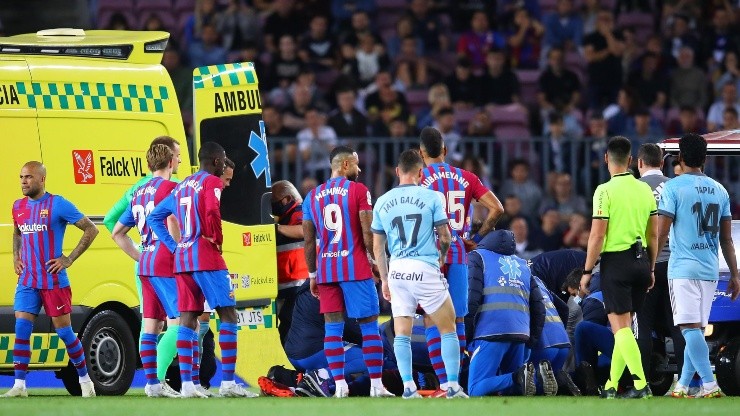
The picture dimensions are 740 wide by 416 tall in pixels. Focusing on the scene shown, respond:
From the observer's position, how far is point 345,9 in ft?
81.7

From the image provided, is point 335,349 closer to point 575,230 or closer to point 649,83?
point 575,230

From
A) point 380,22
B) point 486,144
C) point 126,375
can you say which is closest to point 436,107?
point 486,144

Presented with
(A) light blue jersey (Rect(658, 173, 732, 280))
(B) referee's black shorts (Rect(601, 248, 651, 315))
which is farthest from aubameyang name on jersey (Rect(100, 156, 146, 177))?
(A) light blue jersey (Rect(658, 173, 732, 280))

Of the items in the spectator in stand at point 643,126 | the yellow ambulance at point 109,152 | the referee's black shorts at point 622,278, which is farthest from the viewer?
the spectator in stand at point 643,126

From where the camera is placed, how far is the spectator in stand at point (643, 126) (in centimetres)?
2209

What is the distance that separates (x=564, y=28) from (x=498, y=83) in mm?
2091

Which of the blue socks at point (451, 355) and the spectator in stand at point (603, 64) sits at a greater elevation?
the spectator in stand at point (603, 64)

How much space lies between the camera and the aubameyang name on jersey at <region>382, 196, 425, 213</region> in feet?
42.1

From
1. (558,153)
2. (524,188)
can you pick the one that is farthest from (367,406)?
(558,153)

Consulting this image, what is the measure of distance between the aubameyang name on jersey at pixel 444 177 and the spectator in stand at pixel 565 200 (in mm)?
6921

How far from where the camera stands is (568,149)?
21062 mm

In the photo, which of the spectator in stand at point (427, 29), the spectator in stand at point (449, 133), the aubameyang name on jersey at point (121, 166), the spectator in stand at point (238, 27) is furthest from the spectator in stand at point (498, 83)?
the aubameyang name on jersey at point (121, 166)

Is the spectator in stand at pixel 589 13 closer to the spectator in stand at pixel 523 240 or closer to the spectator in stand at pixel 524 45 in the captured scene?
the spectator in stand at pixel 524 45

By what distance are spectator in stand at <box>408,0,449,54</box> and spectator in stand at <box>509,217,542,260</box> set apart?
5.02m
